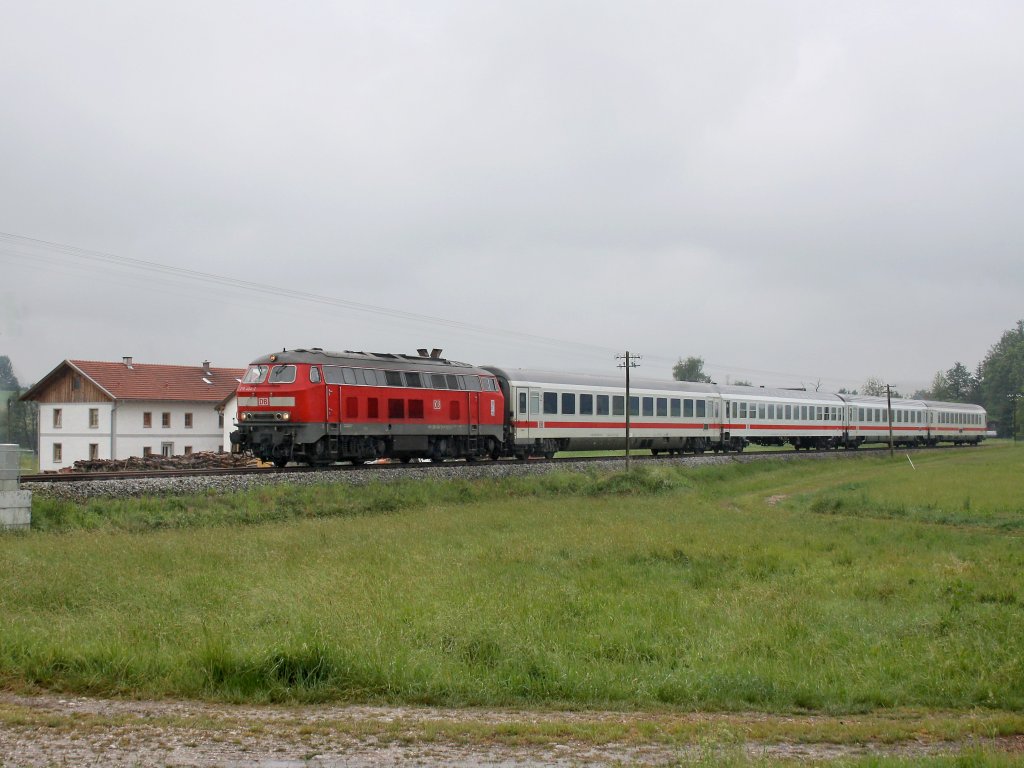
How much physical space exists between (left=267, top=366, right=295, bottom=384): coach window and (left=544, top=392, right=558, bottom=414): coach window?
13.7 metres

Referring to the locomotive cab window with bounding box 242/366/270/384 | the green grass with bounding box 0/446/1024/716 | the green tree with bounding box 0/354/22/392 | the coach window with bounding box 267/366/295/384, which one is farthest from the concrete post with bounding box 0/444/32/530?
the green tree with bounding box 0/354/22/392

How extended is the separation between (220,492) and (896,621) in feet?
58.3

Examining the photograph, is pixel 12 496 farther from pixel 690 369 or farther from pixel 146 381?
pixel 690 369

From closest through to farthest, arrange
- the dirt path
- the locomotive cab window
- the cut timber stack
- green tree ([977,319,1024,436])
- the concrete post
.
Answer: the dirt path → the concrete post → the locomotive cab window → the cut timber stack → green tree ([977,319,1024,436])

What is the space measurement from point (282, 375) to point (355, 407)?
2.53m

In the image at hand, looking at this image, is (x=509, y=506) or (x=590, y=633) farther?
(x=509, y=506)

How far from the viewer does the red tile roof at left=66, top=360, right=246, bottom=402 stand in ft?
190

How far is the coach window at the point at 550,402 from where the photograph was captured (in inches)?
1487

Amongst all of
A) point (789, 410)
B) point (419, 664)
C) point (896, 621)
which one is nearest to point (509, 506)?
point (896, 621)

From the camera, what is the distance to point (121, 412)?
5788 cm

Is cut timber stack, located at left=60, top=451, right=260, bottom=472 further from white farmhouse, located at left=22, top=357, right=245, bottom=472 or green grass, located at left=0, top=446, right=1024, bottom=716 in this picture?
white farmhouse, located at left=22, top=357, right=245, bottom=472

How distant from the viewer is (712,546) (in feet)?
63.2

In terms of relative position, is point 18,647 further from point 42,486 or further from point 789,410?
point 789,410

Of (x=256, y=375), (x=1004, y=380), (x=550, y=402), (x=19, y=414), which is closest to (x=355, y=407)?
(x=256, y=375)
